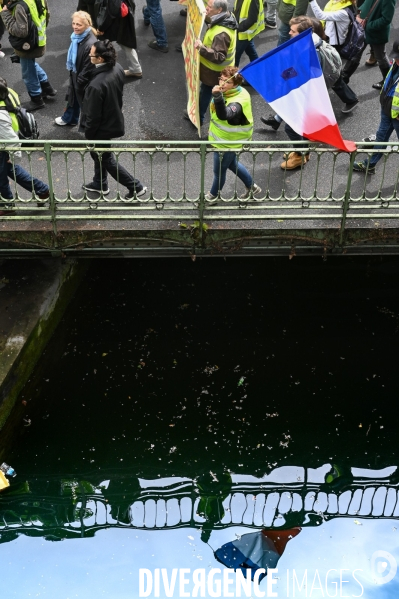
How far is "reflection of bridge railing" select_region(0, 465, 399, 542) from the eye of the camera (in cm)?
926

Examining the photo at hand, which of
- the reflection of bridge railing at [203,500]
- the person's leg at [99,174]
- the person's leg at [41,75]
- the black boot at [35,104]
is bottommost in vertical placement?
the reflection of bridge railing at [203,500]

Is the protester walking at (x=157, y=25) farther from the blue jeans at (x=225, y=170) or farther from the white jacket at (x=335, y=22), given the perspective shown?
the blue jeans at (x=225, y=170)

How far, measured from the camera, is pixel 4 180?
909cm

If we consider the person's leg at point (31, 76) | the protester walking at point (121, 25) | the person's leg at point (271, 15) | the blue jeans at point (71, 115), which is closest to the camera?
the blue jeans at point (71, 115)

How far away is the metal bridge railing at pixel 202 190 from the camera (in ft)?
28.9

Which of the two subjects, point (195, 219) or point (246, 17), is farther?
point (246, 17)

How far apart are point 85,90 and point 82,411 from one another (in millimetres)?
3949

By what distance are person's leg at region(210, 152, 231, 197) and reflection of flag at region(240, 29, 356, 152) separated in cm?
80

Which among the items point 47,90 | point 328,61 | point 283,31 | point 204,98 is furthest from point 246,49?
point 47,90

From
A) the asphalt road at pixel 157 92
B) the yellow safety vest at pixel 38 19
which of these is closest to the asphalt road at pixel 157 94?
the asphalt road at pixel 157 92

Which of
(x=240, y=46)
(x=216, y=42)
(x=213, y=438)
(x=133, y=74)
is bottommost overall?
(x=213, y=438)

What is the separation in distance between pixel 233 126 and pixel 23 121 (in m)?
2.29

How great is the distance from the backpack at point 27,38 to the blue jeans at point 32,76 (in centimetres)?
25

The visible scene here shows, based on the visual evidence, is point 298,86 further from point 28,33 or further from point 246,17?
point 28,33
